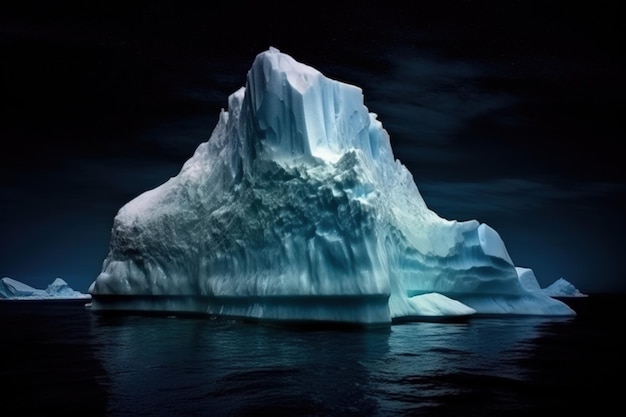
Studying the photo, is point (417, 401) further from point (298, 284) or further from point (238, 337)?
point (298, 284)

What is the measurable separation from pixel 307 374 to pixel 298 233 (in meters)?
8.39

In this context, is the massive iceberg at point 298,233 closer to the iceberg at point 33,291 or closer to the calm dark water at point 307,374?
the calm dark water at point 307,374

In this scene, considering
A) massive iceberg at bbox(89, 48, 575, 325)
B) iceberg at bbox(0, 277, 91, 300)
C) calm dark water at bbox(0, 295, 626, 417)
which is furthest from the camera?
iceberg at bbox(0, 277, 91, 300)

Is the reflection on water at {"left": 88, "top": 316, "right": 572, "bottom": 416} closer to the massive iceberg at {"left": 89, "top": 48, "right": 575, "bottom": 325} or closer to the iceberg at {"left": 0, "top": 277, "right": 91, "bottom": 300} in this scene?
the massive iceberg at {"left": 89, "top": 48, "right": 575, "bottom": 325}

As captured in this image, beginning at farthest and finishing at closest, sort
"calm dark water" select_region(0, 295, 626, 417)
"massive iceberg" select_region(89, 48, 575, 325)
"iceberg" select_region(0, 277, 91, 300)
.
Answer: "iceberg" select_region(0, 277, 91, 300)
"massive iceberg" select_region(89, 48, 575, 325)
"calm dark water" select_region(0, 295, 626, 417)

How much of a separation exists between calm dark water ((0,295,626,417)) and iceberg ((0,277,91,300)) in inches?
1878

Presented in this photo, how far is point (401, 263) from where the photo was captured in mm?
21016

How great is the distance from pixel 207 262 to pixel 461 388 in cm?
1311

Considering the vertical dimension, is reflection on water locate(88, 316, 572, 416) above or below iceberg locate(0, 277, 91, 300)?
below

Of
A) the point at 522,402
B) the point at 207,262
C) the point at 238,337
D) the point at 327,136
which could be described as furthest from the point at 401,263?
the point at 522,402

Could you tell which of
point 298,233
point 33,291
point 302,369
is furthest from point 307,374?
point 33,291

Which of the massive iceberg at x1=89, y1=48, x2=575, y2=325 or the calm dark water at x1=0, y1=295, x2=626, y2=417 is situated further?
the massive iceberg at x1=89, y1=48, x2=575, y2=325

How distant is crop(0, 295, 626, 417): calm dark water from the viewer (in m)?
6.53

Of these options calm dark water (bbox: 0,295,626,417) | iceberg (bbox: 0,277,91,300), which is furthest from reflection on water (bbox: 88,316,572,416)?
iceberg (bbox: 0,277,91,300)
